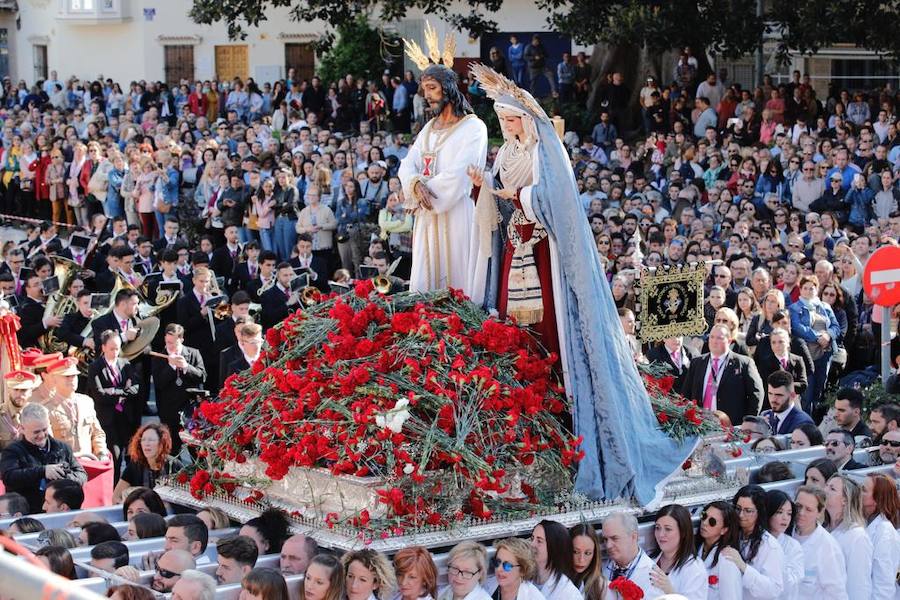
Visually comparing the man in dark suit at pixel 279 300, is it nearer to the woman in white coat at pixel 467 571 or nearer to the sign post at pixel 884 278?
the sign post at pixel 884 278

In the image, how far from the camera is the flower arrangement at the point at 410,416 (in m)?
7.86

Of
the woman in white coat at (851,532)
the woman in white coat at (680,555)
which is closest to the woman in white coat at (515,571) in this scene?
the woman in white coat at (680,555)

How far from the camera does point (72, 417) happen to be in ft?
33.4

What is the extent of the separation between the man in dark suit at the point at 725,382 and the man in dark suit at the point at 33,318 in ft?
17.9

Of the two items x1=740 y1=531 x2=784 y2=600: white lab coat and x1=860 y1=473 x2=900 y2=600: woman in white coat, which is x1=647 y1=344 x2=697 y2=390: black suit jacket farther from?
x1=740 y1=531 x2=784 y2=600: white lab coat

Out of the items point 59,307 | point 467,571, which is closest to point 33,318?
point 59,307

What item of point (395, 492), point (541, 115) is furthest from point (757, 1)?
point (395, 492)

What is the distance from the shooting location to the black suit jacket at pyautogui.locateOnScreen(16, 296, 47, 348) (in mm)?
13579

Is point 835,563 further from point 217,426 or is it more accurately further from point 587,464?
point 217,426

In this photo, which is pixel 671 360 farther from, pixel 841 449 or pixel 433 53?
pixel 433 53

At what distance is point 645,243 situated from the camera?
1617 cm

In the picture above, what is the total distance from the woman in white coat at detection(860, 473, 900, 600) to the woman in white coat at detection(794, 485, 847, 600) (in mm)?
238

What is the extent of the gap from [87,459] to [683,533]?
13.2 ft

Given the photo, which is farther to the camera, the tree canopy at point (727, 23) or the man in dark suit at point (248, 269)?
the tree canopy at point (727, 23)
